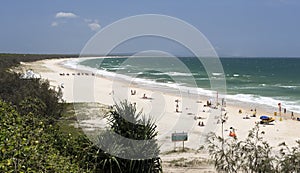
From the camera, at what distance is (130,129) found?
27.5 feet

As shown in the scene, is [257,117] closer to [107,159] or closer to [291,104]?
[291,104]

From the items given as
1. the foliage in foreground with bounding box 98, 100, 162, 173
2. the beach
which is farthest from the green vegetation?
the beach

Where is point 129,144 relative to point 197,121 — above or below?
above

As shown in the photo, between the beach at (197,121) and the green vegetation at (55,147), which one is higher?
the green vegetation at (55,147)

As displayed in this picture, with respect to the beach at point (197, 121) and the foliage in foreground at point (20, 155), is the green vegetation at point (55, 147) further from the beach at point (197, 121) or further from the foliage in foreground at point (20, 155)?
the beach at point (197, 121)

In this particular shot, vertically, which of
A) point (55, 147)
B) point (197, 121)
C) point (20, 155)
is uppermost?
point (20, 155)

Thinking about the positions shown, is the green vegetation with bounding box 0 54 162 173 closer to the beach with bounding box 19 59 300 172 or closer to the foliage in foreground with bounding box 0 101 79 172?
the foliage in foreground with bounding box 0 101 79 172

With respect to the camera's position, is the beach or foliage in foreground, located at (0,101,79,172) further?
the beach

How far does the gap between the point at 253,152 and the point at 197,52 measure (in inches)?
101

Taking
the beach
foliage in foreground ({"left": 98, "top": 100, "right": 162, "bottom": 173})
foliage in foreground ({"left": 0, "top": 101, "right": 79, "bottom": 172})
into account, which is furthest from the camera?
the beach

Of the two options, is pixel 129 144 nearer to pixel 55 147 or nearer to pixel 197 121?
pixel 55 147

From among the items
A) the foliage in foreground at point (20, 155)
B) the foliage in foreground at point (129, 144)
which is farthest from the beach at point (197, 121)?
the foliage in foreground at point (20, 155)

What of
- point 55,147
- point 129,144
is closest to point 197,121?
point 129,144

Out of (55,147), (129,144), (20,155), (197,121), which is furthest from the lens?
(197,121)
